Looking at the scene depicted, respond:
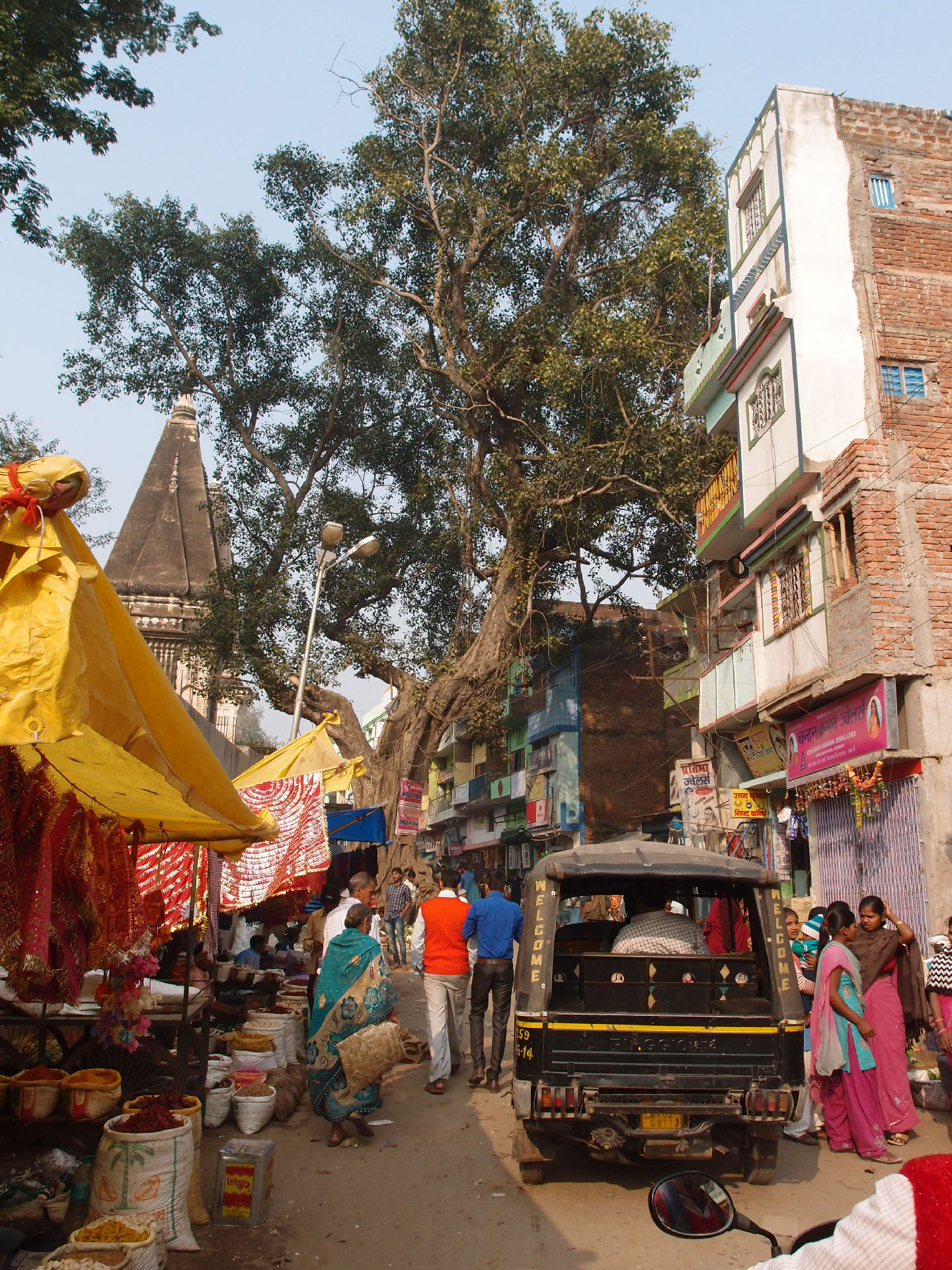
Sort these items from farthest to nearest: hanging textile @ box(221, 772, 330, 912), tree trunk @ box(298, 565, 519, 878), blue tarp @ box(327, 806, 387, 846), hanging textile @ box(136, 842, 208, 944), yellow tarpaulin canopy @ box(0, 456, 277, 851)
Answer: tree trunk @ box(298, 565, 519, 878) < blue tarp @ box(327, 806, 387, 846) < hanging textile @ box(221, 772, 330, 912) < hanging textile @ box(136, 842, 208, 944) < yellow tarpaulin canopy @ box(0, 456, 277, 851)

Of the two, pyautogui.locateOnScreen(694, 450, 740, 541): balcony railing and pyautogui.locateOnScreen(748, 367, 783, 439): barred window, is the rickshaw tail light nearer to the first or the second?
pyautogui.locateOnScreen(748, 367, 783, 439): barred window

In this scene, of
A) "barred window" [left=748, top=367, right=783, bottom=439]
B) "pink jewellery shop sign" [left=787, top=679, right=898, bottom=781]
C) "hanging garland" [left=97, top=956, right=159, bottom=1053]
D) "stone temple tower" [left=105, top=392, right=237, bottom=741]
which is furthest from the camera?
"stone temple tower" [left=105, top=392, right=237, bottom=741]

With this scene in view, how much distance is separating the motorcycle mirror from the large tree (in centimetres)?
1686

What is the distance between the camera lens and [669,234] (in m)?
19.0

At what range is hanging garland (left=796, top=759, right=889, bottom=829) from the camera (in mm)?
11750

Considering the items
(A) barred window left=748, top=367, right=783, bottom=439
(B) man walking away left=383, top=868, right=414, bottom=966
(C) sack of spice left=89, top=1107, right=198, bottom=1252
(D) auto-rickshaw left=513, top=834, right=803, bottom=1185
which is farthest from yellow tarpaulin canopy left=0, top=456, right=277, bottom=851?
(B) man walking away left=383, top=868, right=414, bottom=966

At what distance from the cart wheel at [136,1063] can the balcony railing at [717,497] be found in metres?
13.2

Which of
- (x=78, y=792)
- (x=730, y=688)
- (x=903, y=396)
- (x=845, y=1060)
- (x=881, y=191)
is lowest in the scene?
(x=845, y=1060)

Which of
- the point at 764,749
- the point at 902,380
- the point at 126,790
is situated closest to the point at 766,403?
the point at 902,380

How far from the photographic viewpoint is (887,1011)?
6.88 metres

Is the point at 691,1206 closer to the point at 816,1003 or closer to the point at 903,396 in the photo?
the point at 816,1003

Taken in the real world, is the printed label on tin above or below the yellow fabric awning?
below

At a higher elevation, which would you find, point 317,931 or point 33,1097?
point 317,931

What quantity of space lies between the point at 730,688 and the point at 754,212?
8.51m
